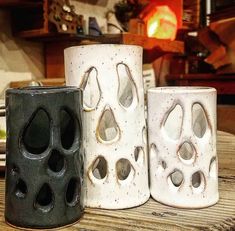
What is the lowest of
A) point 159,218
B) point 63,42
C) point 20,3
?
point 159,218

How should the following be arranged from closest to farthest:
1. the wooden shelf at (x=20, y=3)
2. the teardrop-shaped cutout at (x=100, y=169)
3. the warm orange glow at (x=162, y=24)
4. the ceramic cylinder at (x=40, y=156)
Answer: the ceramic cylinder at (x=40, y=156)
the teardrop-shaped cutout at (x=100, y=169)
the wooden shelf at (x=20, y=3)
the warm orange glow at (x=162, y=24)

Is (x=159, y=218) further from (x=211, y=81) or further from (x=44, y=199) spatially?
(x=211, y=81)

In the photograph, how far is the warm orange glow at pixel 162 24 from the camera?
293 cm

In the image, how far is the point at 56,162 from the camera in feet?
1.74

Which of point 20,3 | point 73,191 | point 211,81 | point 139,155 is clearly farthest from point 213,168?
point 211,81

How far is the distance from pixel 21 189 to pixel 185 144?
254mm

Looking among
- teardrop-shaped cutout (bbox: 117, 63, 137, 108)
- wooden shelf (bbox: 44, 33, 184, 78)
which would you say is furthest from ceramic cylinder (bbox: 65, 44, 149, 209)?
wooden shelf (bbox: 44, 33, 184, 78)

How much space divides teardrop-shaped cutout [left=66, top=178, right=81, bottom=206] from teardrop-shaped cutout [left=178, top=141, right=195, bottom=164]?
0.54ft

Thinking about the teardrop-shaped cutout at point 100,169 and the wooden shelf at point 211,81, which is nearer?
the teardrop-shaped cutout at point 100,169

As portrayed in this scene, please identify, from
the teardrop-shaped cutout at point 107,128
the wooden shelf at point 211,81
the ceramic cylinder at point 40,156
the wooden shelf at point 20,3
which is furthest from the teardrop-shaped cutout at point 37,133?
the wooden shelf at point 211,81

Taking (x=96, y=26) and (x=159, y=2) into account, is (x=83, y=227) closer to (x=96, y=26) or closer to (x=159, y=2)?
(x=96, y=26)

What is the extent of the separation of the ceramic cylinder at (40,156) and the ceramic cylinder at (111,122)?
2.5 inches

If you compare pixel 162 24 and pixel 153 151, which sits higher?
pixel 162 24

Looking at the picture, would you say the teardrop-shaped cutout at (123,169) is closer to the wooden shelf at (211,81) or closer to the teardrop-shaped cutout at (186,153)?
the teardrop-shaped cutout at (186,153)
